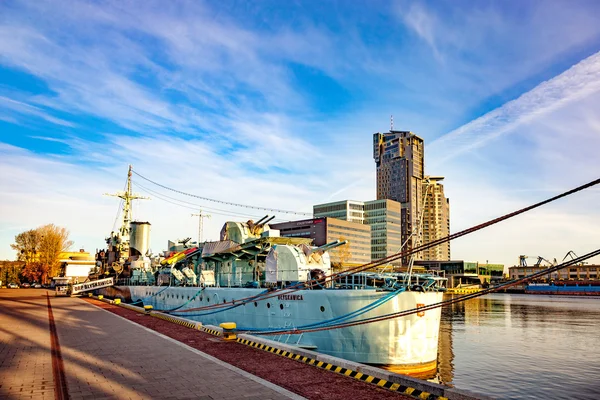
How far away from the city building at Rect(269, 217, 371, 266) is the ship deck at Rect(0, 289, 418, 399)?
14324 centimetres

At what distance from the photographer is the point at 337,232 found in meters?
166

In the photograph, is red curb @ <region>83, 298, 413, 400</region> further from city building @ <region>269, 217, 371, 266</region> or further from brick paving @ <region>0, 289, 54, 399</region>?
city building @ <region>269, 217, 371, 266</region>

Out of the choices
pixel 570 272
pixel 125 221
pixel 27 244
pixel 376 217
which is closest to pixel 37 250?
pixel 27 244

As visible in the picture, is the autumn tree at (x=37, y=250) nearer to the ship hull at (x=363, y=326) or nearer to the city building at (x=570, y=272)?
the ship hull at (x=363, y=326)

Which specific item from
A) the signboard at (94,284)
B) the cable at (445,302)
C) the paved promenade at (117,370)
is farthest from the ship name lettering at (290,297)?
the signboard at (94,284)

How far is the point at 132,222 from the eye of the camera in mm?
63125

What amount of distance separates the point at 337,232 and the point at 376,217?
34171 mm

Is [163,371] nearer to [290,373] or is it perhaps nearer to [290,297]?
[290,373]

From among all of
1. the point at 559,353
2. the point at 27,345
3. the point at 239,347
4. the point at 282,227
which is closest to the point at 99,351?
the point at 27,345

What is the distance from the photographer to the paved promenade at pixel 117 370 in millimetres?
9875

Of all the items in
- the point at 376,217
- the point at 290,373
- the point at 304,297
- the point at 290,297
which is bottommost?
the point at 290,373

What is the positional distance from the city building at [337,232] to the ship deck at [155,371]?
470 ft

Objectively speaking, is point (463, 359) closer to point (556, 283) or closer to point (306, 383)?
point (306, 383)

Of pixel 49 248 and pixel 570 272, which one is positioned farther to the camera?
pixel 570 272
